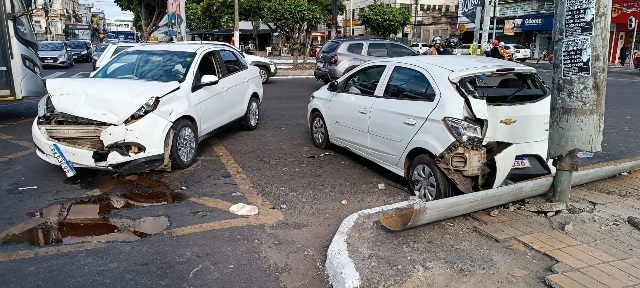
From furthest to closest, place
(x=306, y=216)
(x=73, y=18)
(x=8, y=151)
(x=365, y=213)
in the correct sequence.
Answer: (x=73, y=18), (x=8, y=151), (x=306, y=216), (x=365, y=213)

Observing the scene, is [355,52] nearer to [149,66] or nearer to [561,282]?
[149,66]

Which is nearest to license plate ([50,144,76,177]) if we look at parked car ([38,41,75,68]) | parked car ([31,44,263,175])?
parked car ([31,44,263,175])

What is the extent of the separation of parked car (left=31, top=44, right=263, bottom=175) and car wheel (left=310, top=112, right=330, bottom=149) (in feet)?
5.06

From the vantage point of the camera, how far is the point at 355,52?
15141mm

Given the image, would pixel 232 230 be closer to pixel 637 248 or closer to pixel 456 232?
pixel 456 232

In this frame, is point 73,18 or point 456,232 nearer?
point 456,232

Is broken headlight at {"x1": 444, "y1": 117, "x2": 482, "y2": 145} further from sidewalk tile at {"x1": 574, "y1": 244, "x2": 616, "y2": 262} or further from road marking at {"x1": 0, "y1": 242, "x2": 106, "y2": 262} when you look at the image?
road marking at {"x1": 0, "y1": 242, "x2": 106, "y2": 262}

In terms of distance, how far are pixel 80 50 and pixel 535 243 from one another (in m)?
32.4

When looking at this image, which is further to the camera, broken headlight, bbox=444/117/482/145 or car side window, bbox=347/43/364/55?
car side window, bbox=347/43/364/55

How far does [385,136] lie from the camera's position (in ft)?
18.6

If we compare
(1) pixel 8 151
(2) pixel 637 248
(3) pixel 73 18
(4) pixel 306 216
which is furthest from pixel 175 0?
(3) pixel 73 18

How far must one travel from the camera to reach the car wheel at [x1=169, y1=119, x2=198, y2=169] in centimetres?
623

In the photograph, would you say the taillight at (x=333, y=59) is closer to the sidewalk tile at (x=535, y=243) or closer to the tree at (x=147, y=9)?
the sidewalk tile at (x=535, y=243)

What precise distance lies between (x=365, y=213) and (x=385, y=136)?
4.62 ft
